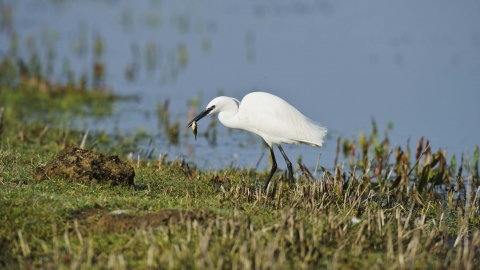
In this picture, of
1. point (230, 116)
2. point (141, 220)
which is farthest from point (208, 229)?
point (230, 116)

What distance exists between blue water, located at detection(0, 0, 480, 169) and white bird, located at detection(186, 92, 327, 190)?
2.30 metres

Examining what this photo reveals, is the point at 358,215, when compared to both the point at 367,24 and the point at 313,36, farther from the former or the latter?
the point at 367,24

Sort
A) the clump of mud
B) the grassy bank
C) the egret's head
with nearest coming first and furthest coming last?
the grassy bank, the clump of mud, the egret's head

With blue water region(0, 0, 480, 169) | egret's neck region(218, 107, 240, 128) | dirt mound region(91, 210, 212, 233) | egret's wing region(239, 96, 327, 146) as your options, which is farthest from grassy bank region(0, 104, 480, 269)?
blue water region(0, 0, 480, 169)

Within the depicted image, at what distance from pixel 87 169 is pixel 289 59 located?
11870 millimetres

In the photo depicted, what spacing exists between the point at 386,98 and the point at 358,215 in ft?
29.0

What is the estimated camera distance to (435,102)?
14.3m

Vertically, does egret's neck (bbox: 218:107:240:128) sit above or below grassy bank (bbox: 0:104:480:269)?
above

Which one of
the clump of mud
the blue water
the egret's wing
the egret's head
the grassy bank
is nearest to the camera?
the grassy bank

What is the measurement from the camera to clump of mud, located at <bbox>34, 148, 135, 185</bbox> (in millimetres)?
6207

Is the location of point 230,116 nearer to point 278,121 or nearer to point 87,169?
point 278,121

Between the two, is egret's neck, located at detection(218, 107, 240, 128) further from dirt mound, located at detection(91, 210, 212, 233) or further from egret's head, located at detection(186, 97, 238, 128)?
dirt mound, located at detection(91, 210, 212, 233)

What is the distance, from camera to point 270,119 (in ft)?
23.7

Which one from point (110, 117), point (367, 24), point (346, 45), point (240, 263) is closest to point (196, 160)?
point (110, 117)
